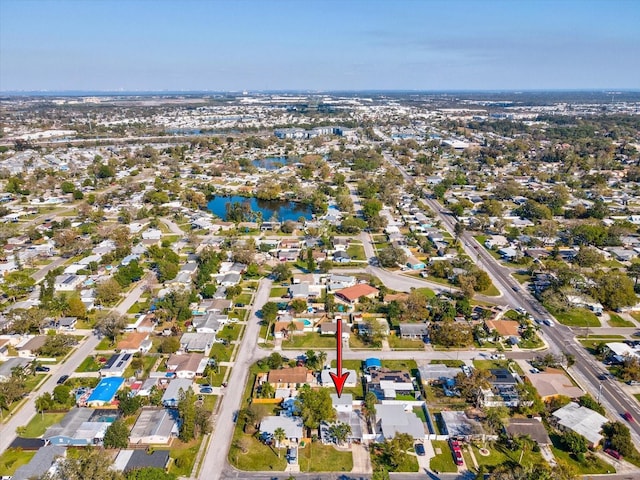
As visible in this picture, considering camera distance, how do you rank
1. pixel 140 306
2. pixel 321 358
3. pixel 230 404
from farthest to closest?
pixel 140 306, pixel 321 358, pixel 230 404

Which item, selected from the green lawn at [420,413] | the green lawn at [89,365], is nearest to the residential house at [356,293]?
the green lawn at [420,413]

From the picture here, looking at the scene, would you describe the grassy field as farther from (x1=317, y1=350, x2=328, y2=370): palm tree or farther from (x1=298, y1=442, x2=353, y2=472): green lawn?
(x1=298, y1=442, x2=353, y2=472): green lawn

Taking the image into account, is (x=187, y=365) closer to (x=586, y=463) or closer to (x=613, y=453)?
(x=586, y=463)

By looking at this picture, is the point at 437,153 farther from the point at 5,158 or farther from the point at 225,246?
the point at 5,158

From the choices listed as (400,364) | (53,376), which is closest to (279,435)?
(400,364)

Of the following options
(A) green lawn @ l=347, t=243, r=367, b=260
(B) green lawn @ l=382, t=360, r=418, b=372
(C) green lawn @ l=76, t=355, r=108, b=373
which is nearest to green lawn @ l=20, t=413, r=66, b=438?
(C) green lawn @ l=76, t=355, r=108, b=373

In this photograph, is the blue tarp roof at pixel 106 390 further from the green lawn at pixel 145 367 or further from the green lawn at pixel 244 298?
the green lawn at pixel 244 298

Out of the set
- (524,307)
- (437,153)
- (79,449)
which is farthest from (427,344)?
(437,153)
